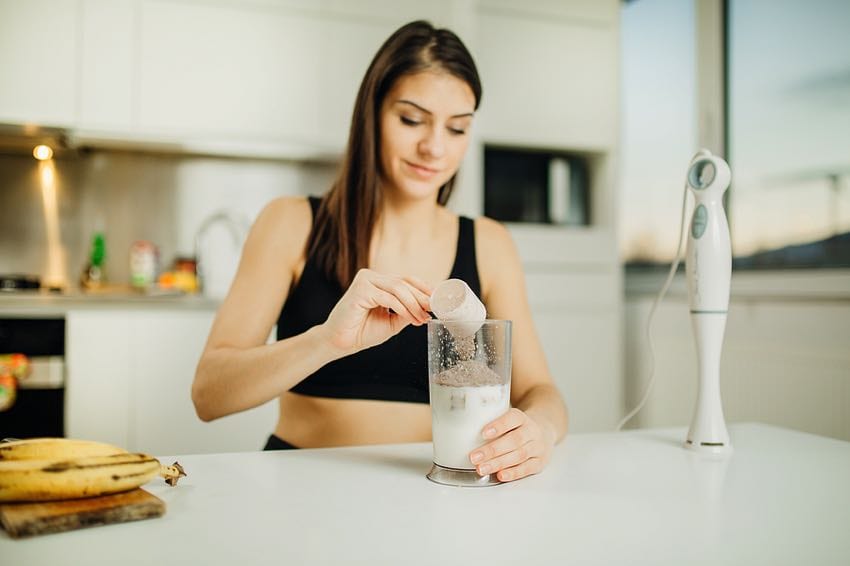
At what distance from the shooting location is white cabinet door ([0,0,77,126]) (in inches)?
95.0

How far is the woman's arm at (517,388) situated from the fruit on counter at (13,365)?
1.65 metres

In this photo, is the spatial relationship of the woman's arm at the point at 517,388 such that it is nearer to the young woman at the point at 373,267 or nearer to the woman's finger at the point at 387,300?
the young woman at the point at 373,267

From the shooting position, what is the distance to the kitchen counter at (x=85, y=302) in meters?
2.30

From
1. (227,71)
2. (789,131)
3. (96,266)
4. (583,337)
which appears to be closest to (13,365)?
(96,266)

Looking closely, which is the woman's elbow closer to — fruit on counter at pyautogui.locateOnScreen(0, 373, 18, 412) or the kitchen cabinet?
the kitchen cabinet

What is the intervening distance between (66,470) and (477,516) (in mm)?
366

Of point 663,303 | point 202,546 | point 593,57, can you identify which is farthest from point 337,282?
point 593,57

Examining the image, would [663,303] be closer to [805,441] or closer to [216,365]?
[805,441]

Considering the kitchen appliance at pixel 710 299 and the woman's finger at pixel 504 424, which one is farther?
the kitchen appliance at pixel 710 299

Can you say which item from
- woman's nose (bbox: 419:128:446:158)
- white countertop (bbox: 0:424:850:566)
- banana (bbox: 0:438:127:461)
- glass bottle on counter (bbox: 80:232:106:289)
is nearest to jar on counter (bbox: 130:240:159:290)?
glass bottle on counter (bbox: 80:232:106:289)

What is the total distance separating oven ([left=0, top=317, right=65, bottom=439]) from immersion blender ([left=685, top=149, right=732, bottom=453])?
207 centimetres

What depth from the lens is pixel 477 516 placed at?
66 centimetres

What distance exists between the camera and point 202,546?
57 centimetres

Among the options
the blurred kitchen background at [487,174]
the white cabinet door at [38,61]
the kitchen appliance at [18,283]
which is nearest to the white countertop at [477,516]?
the blurred kitchen background at [487,174]
